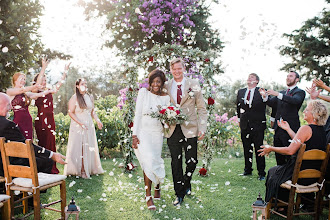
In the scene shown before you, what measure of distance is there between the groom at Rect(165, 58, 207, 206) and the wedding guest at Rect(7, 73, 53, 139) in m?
2.42

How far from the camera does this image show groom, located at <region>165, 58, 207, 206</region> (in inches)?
185

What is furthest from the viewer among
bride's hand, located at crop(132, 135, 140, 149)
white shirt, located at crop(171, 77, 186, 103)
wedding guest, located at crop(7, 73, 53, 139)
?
wedding guest, located at crop(7, 73, 53, 139)

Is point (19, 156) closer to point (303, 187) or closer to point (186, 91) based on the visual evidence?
point (186, 91)

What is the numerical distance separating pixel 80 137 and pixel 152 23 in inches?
227

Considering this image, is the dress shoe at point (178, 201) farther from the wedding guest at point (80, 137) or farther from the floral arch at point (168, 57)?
the wedding guest at point (80, 137)

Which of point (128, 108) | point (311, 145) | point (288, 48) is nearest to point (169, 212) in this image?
point (311, 145)

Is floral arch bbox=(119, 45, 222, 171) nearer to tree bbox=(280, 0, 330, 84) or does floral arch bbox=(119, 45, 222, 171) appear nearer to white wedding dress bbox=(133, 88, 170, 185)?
white wedding dress bbox=(133, 88, 170, 185)

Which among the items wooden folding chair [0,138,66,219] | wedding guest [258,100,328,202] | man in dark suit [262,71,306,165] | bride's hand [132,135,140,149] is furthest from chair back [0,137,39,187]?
man in dark suit [262,71,306,165]

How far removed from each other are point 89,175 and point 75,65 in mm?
14142

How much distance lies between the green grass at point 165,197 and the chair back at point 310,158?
2.77 feet

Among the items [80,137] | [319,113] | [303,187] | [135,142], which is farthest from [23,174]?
[319,113]

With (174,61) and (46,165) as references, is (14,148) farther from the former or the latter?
(174,61)

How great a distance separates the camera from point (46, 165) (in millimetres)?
3729

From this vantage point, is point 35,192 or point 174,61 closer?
point 35,192
